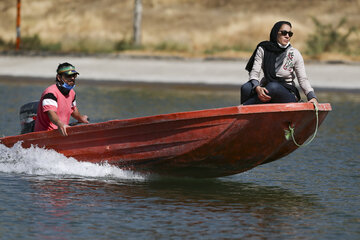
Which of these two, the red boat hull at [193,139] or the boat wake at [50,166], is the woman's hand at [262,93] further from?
the boat wake at [50,166]

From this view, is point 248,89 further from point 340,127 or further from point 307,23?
point 307,23

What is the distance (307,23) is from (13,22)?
20041 mm

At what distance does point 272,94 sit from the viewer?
10312mm

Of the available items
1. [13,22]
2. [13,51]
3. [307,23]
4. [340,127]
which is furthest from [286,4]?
[340,127]

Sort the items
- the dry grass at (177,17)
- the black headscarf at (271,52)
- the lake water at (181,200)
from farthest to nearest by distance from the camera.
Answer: the dry grass at (177,17) → the black headscarf at (271,52) → the lake water at (181,200)

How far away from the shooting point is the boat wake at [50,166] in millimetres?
11656

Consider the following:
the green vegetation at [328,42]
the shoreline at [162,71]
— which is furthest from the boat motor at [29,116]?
the green vegetation at [328,42]

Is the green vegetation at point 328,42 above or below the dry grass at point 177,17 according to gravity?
below

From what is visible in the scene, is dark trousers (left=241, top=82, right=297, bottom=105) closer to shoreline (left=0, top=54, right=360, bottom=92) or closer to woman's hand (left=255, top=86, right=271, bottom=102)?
woman's hand (left=255, top=86, right=271, bottom=102)

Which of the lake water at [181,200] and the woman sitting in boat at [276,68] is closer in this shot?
the lake water at [181,200]

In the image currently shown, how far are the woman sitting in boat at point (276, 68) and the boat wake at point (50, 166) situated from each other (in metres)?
2.19

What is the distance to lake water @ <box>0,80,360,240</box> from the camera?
8.66 metres

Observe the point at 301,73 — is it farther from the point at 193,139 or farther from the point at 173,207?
the point at 173,207

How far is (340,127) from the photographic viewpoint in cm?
1848
